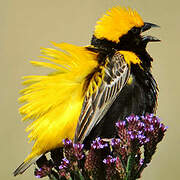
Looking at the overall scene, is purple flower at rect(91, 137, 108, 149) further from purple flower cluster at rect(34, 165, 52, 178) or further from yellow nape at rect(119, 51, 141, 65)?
yellow nape at rect(119, 51, 141, 65)

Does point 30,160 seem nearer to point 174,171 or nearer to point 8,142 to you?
point 8,142

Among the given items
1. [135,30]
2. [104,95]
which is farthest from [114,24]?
[104,95]

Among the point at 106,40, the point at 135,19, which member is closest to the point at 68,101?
the point at 106,40

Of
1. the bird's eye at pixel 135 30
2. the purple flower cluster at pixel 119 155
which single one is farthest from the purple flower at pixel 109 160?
the bird's eye at pixel 135 30

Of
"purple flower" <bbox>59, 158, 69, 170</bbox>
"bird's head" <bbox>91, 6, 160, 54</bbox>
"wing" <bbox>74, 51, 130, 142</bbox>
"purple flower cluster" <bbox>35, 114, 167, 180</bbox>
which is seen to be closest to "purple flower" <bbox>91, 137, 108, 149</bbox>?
"purple flower cluster" <bbox>35, 114, 167, 180</bbox>

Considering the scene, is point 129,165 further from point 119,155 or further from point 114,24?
point 114,24
